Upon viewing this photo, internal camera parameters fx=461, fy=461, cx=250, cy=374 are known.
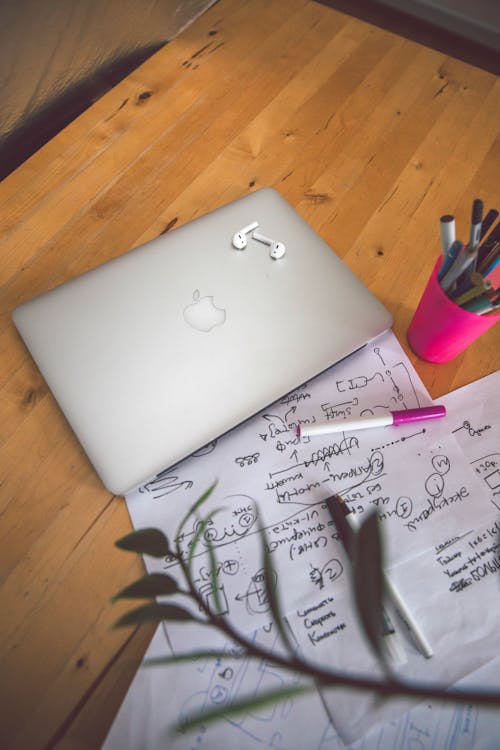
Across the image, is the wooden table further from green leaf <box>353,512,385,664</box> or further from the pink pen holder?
green leaf <box>353,512,385,664</box>

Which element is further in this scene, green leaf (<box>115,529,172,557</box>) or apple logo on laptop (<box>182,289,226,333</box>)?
apple logo on laptop (<box>182,289,226,333</box>)

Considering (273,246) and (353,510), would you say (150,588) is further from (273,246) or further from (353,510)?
(273,246)

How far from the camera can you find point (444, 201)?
0.76 m

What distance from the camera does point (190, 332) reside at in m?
0.56

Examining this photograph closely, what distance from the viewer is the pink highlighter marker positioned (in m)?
0.57

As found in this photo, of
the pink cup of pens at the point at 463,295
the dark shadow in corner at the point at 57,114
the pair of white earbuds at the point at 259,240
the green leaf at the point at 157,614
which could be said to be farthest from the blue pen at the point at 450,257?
the dark shadow in corner at the point at 57,114

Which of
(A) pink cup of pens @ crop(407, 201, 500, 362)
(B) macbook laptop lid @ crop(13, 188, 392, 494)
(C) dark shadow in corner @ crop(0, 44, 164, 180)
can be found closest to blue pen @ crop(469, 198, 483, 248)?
(A) pink cup of pens @ crop(407, 201, 500, 362)

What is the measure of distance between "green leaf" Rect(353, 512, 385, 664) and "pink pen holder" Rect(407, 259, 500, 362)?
0.32 metres

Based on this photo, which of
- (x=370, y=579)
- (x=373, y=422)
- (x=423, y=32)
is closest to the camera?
(x=370, y=579)

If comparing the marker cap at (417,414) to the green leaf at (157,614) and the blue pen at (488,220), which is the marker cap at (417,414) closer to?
the blue pen at (488,220)

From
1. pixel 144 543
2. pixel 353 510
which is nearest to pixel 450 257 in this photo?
pixel 353 510

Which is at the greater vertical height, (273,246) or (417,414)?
(273,246)

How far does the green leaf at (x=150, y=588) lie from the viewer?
0.33 metres

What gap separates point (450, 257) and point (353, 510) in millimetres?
305
